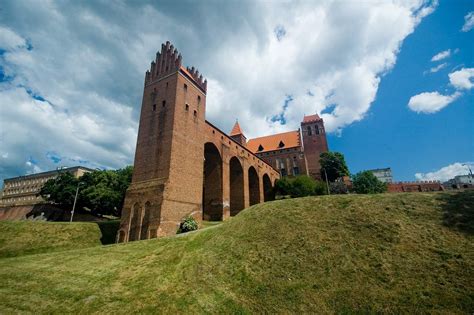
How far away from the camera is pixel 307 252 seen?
9.30m

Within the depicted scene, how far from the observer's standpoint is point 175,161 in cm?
2330

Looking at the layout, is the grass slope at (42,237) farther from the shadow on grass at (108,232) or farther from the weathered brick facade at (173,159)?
the weathered brick facade at (173,159)

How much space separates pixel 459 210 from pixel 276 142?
55035 millimetres

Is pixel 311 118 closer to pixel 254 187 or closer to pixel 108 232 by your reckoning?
pixel 254 187

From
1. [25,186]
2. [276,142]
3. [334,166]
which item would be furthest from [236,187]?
[25,186]

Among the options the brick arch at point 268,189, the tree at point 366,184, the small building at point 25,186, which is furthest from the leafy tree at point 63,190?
the tree at point 366,184

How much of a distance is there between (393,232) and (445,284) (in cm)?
288

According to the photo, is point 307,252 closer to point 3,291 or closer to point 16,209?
point 3,291

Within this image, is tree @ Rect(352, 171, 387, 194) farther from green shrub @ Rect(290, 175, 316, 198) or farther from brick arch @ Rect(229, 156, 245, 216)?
brick arch @ Rect(229, 156, 245, 216)

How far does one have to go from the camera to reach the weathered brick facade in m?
21.6

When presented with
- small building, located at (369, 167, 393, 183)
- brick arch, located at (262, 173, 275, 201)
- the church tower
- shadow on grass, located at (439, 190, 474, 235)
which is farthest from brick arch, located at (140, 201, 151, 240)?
small building, located at (369, 167, 393, 183)

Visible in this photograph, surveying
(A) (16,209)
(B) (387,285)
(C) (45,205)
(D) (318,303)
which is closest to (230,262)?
(D) (318,303)

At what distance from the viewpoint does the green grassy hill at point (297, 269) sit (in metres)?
6.79

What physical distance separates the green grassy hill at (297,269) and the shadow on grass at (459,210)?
0.11ft
